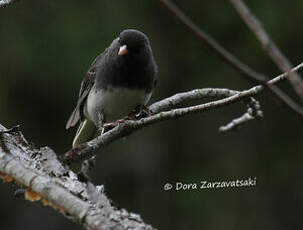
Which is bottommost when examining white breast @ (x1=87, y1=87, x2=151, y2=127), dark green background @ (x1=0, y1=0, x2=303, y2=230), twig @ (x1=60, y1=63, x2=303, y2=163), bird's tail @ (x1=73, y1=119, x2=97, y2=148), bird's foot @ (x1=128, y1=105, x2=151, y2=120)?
twig @ (x1=60, y1=63, x2=303, y2=163)

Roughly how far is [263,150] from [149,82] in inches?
131

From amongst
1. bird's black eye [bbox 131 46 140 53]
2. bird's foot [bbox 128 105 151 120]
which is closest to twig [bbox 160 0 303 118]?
bird's foot [bbox 128 105 151 120]

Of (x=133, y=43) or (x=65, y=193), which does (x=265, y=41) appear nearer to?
(x=65, y=193)

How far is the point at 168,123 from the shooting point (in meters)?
6.94

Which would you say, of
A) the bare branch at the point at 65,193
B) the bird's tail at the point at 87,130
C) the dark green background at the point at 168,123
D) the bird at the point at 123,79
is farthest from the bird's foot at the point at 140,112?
the dark green background at the point at 168,123

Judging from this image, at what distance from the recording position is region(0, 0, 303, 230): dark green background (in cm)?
612

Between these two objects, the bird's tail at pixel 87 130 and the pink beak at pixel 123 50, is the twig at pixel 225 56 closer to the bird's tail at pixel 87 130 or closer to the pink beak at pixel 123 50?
the pink beak at pixel 123 50

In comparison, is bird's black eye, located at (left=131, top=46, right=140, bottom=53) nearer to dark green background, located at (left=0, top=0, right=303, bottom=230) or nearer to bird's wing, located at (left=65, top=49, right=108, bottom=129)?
bird's wing, located at (left=65, top=49, right=108, bottom=129)

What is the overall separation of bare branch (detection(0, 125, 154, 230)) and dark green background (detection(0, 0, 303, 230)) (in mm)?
4124

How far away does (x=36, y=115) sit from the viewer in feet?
21.2

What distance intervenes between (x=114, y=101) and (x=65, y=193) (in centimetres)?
228

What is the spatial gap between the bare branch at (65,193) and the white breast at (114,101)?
5.97 ft

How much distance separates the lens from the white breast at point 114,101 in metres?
3.61

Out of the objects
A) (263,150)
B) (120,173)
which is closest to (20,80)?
(120,173)
